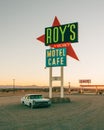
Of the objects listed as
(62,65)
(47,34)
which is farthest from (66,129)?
(47,34)

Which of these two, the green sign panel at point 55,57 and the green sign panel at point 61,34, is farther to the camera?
the green sign panel at point 55,57

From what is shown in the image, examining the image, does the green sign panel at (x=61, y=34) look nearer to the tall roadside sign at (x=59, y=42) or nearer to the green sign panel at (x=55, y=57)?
the tall roadside sign at (x=59, y=42)

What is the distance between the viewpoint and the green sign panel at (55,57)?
1375 inches

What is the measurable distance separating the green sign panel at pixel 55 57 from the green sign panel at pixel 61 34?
107cm

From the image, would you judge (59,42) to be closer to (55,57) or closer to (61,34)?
(61,34)

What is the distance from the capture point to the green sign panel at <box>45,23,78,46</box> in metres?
34.4

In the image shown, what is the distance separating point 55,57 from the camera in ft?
117

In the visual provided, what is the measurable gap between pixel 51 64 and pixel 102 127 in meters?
21.5

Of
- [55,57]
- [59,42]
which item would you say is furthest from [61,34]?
[55,57]

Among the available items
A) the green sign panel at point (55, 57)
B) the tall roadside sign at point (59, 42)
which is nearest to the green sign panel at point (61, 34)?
the tall roadside sign at point (59, 42)

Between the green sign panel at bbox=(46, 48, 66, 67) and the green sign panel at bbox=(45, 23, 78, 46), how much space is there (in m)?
1.07

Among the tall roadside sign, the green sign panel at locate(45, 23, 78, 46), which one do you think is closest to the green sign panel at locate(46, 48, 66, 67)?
the tall roadside sign

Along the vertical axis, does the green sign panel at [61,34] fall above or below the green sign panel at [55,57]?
above

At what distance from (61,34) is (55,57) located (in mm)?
3049
